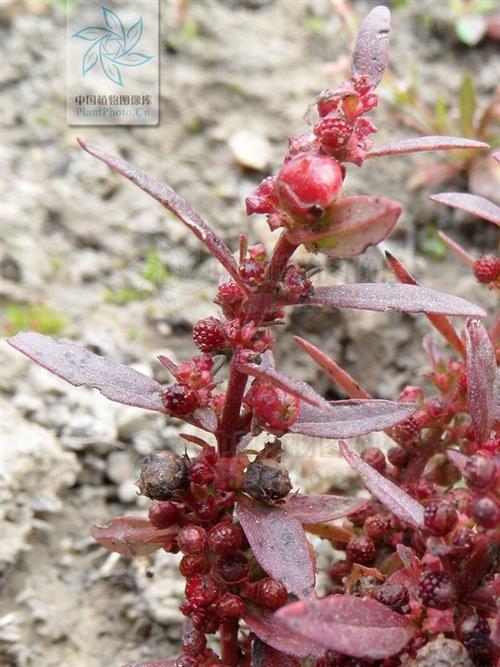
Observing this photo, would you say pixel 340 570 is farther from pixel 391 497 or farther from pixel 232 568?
pixel 391 497

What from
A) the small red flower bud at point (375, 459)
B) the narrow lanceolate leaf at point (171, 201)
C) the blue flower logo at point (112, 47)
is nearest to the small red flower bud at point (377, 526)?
the small red flower bud at point (375, 459)

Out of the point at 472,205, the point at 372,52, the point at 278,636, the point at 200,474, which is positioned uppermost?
the point at 372,52

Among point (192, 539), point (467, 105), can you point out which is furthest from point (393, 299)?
point (467, 105)

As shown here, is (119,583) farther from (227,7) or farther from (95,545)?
(227,7)

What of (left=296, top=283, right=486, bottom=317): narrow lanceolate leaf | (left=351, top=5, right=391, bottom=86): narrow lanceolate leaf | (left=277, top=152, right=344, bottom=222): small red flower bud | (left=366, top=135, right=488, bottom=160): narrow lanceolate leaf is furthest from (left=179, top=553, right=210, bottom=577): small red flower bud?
(left=351, top=5, right=391, bottom=86): narrow lanceolate leaf

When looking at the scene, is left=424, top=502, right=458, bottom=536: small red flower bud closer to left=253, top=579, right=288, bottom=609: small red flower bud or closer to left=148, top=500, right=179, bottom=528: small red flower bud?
left=253, top=579, right=288, bottom=609: small red flower bud

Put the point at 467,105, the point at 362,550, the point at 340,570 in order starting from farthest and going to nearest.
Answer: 1. the point at 467,105
2. the point at 340,570
3. the point at 362,550

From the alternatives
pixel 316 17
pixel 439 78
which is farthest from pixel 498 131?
pixel 316 17
